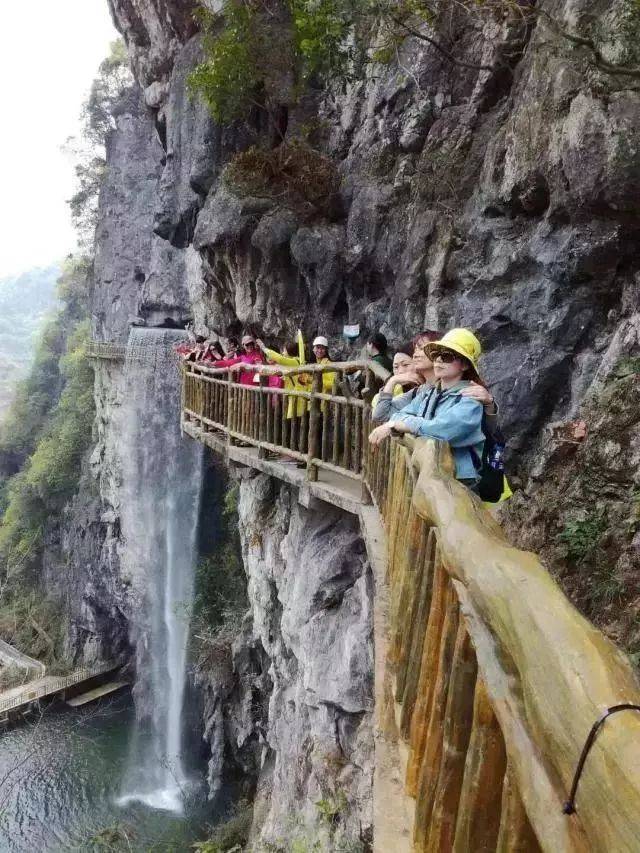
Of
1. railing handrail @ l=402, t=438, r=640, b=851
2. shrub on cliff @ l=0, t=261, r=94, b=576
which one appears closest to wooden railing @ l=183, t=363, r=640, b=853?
railing handrail @ l=402, t=438, r=640, b=851

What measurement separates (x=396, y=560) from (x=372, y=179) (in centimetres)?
777

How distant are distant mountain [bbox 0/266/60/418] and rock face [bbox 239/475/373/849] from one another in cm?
8029

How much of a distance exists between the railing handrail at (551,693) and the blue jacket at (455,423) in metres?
1.32

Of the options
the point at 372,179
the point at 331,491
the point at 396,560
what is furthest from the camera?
the point at 372,179

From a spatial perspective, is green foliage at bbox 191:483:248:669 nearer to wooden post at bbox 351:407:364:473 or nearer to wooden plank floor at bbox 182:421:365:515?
wooden plank floor at bbox 182:421:365:515

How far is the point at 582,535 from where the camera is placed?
14.0 ft

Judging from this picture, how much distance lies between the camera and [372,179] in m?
9.05

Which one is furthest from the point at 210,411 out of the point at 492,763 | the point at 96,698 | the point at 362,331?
the point at 96,698

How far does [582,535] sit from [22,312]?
113882mm

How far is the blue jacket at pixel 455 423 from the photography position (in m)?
2.54

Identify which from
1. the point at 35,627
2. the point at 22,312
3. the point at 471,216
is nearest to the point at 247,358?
the point at 471,216

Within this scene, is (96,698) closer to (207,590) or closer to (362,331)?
(207,590)

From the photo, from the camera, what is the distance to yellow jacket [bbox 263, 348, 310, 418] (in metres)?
6.07

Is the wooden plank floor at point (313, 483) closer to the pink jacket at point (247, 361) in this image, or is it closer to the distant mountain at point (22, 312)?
the pink jacket at point (247, 361)
